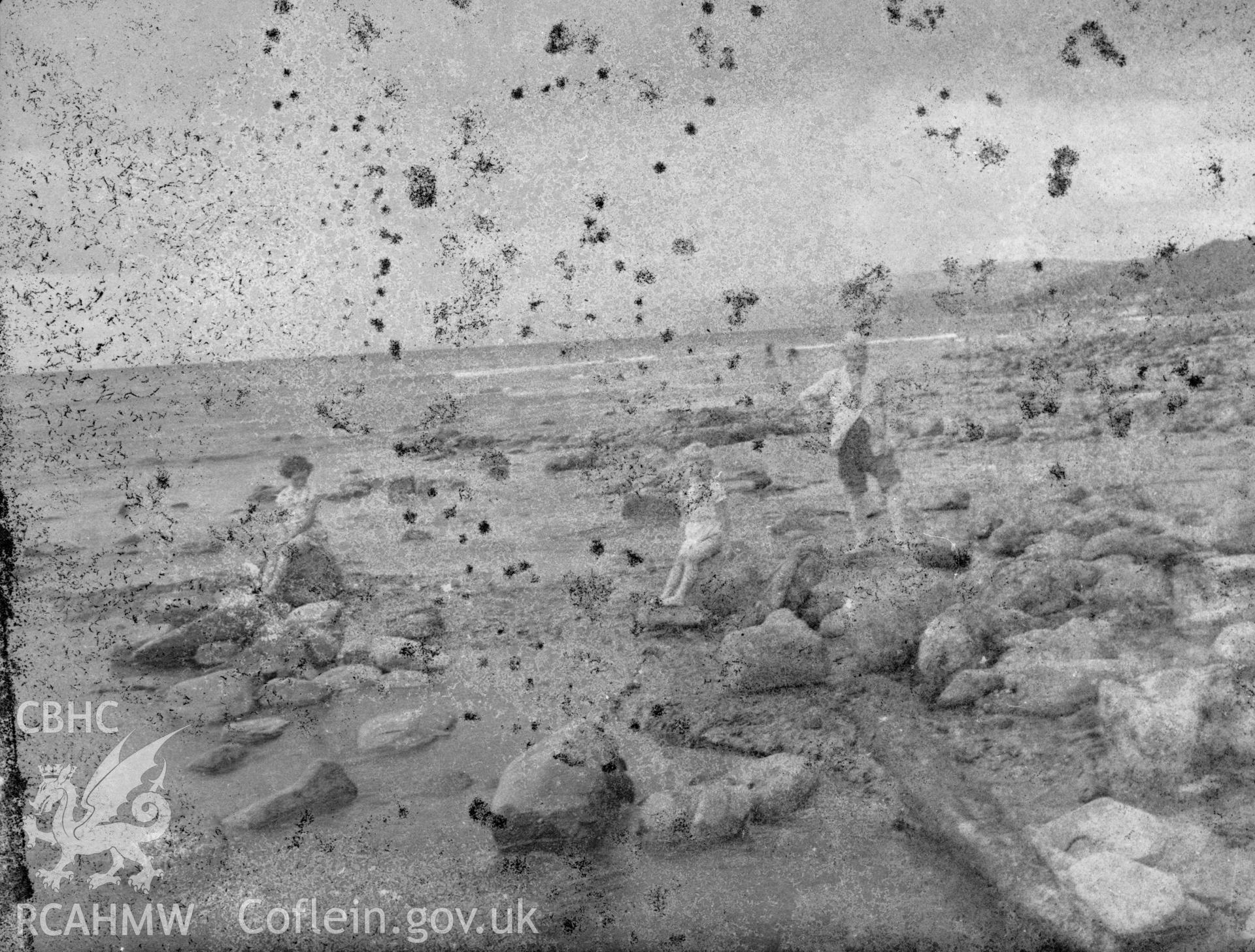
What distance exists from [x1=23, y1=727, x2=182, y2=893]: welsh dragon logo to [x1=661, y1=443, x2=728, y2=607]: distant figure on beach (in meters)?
1.58

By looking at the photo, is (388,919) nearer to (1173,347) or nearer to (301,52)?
(301,52)

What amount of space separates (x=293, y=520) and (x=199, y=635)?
1.44 feet

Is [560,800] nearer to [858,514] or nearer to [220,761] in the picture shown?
[220,761]

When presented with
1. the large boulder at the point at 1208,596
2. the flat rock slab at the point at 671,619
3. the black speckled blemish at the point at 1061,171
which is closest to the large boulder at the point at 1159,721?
the large boulder at the point at 1208,596

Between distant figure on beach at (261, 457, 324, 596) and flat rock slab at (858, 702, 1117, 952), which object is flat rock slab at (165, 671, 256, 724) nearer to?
distant figure on beach at (261, 457, 324, 596)

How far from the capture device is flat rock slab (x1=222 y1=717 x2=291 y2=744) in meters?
3.02

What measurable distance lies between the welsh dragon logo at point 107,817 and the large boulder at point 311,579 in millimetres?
525

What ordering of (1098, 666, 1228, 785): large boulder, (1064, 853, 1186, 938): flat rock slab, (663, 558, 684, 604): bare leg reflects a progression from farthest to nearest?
(663, 558, 684, 604): bare leg, (1098, 666, 1228, 785): large boulder, (1064, 853, 1186, 938): flat rock slab

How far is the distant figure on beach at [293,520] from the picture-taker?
3111 mm

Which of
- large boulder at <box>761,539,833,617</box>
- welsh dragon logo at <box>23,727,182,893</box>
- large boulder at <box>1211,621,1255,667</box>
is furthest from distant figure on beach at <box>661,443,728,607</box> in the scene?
welsh dragon logo at <box>23,727,182,893</box>

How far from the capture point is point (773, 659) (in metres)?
3.04

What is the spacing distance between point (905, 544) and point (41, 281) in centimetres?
281

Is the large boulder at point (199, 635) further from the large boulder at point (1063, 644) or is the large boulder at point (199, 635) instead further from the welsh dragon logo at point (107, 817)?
the large boulder at point (1063, 644)

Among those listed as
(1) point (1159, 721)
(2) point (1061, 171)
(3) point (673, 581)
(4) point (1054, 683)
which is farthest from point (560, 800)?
(2) point (1061, 171)
